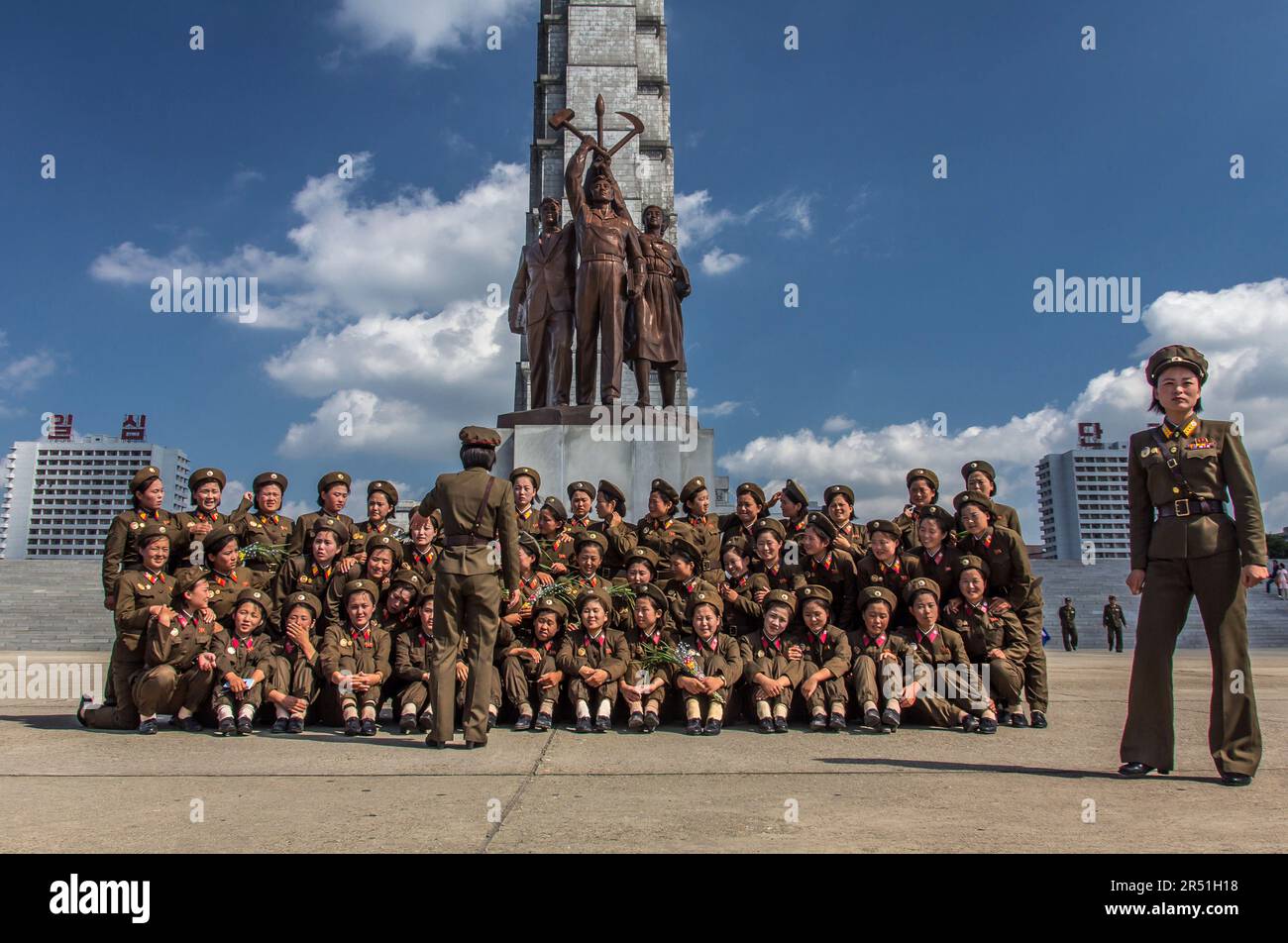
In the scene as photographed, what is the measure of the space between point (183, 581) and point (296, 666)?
1.06m

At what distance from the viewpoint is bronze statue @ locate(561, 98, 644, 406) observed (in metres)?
11.1

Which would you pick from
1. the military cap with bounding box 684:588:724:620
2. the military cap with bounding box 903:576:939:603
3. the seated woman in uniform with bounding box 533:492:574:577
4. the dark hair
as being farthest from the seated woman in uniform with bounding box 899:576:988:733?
the dark hair

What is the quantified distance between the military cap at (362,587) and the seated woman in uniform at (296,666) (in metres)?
0.26

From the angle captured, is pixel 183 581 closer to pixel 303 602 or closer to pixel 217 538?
pixel 217 538

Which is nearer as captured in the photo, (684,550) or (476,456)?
(476,456)

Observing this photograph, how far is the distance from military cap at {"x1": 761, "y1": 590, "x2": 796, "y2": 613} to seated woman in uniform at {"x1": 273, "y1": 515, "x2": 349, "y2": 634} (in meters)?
3.25

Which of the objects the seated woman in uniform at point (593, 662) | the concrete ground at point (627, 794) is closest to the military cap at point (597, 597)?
the seated woman in uniform at point (593, 662)

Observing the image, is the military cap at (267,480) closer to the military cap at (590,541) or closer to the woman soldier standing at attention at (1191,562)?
the military cap at (590,541)

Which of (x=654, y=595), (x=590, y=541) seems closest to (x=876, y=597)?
(x=654, y=595)

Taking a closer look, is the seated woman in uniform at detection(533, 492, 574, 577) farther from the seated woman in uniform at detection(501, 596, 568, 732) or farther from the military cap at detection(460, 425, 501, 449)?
→ the military cap at detection(460, 425, 501, 449)

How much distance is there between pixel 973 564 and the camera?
6938 mm

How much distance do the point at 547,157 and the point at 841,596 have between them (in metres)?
31.5
